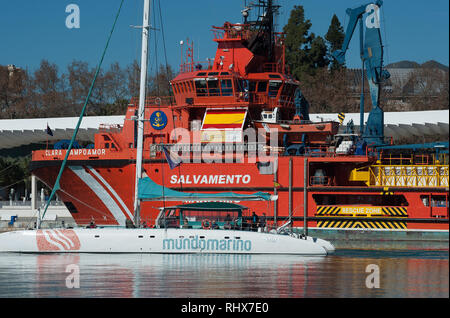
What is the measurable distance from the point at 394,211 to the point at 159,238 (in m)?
13.1

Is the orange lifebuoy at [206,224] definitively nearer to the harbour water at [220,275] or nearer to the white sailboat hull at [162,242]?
the white sailboat hull at [162,242]

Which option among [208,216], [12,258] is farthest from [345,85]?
[12,258]

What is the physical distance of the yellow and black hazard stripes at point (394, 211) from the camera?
38.4 meters

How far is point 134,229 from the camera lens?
32.2 metres

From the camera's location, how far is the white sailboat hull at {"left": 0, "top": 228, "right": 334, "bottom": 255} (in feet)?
103

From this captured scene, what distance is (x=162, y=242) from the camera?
31734 millimetres

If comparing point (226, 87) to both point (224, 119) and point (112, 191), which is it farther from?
point (112, 191)

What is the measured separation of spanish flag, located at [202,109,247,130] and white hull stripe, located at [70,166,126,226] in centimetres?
648

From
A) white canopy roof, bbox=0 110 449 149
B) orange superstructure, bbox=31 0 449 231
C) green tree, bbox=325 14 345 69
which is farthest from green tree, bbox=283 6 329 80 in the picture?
orange superstructure, bbox=31 0 449 231

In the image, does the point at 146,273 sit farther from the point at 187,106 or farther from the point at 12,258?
the point at 187,106

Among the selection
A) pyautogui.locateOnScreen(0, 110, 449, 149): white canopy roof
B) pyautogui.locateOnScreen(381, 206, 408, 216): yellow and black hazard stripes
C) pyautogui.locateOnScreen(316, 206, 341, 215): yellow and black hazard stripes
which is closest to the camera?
pyautogui.locateOnScreen(381, 206, 408, 216): yellow and black hazard stripes

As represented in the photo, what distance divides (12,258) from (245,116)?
15895 millimetres

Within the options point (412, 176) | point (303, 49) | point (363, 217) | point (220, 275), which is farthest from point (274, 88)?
point (303, 49)

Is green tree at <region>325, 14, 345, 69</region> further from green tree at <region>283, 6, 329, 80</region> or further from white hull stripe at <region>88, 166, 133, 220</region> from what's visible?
white hull stripe at <region>88, 166, 133, 220</region>
